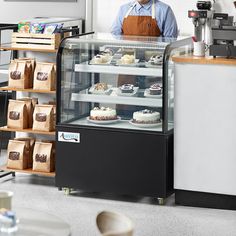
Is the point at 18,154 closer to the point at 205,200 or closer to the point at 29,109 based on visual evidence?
the point at 29,109

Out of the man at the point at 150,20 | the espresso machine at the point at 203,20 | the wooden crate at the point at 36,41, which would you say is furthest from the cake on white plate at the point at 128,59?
the espresso machine at the point at 203,20

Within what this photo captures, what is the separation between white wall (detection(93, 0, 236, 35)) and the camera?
24.9ft

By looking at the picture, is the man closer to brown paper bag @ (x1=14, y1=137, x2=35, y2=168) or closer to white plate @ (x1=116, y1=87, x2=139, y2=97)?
white plate @ (x1=116, y1=87, x2=139, y2=97)

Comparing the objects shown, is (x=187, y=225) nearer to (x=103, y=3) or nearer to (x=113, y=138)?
(x=113, y=138)

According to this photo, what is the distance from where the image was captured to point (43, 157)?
6.55 meters

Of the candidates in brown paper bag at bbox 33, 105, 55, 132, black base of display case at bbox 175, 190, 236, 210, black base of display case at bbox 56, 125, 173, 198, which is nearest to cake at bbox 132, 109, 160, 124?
black base of display case at bbox 56, 125, 173, 198

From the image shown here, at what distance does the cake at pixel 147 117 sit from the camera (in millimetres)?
6070

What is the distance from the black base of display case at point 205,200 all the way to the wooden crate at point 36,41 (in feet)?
5.68

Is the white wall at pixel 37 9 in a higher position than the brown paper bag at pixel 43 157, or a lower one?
higher

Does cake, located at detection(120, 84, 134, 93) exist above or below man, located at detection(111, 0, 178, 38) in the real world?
below

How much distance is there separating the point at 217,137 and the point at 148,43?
3.12ft

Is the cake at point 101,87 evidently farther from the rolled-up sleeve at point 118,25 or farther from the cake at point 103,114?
the rolled-up sleeve at point 118,25

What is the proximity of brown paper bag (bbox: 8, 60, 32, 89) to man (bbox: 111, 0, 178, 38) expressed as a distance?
1.12m

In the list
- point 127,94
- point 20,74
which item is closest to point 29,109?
point 20,74
